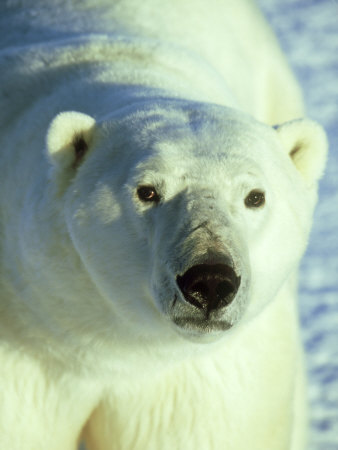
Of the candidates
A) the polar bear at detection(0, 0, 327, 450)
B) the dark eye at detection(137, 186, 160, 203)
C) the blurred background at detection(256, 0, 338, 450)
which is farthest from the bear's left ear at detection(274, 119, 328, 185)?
the blurred background at detection(256, 0, 338, 450)

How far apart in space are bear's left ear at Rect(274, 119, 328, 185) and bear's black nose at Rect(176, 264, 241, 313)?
65 centimetres

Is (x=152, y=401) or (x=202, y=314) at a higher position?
(x=202, y=314)

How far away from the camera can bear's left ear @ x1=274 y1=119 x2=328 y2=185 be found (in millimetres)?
2609

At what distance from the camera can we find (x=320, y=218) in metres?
5.62

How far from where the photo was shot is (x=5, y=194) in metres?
2.68

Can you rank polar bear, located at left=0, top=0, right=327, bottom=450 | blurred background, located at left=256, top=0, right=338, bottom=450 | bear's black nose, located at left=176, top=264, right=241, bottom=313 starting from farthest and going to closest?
blurred background, located at left=256, top=0, right=338, bottom=450
polar bear, located at left=0, top=0, right=327, bottom=450
bear's black nose, located at left=176, top=264, right=241, bottom=313

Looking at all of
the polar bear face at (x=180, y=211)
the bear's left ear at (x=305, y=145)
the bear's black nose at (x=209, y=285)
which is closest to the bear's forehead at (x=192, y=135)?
the polar bear face at (x=180, y=211)

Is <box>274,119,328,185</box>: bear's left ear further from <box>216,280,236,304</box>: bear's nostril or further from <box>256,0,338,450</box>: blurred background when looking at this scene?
<box>256,0,338,450</box>: blurred background

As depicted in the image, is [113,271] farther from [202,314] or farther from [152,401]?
[152,401]

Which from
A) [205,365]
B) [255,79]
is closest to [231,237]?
[205,365]

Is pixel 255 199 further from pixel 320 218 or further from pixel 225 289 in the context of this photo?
pixel 320 218

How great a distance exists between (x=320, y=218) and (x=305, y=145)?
304 cm

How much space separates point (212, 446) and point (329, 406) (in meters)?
1.52

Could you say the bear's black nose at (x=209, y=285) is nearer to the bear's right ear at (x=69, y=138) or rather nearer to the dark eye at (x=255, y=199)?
the dark eye at (x=255, y=199)
